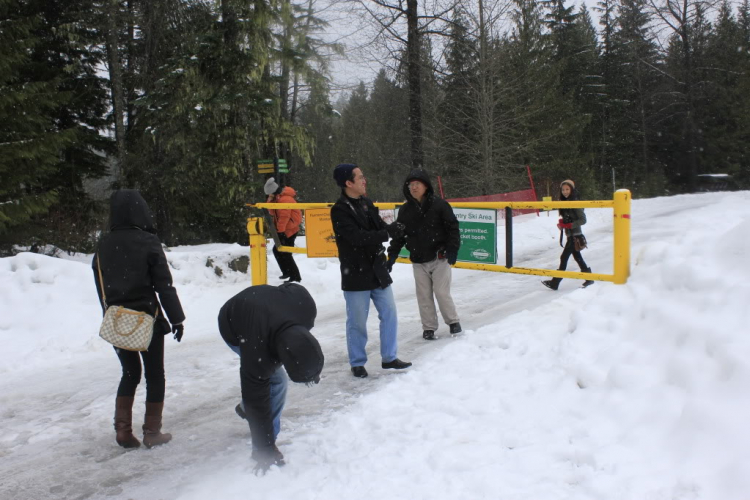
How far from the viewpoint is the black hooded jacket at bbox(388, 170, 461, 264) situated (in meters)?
6.17

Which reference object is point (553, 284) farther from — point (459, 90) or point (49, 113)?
point (49, 113)

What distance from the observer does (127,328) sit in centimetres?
382

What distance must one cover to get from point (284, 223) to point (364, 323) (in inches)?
209

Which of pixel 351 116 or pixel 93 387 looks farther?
Result: pixel 351 116

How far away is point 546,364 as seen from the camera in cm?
447

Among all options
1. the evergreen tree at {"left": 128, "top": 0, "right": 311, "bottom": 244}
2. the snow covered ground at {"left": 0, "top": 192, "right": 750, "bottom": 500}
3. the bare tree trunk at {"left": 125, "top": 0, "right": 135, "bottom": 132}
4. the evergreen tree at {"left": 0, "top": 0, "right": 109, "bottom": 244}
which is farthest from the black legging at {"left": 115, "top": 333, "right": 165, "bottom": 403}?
the bare tree trunk at {"left": 125, "top": 0, "right": 135, "bottom": 132}

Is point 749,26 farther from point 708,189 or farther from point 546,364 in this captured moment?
point 546,364

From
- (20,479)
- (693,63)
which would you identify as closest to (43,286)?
(20,479)

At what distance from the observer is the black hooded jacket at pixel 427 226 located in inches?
243

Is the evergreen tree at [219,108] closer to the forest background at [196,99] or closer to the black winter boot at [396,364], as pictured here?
the forest background at [196,99]

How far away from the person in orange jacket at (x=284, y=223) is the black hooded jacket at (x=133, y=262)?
228 inches

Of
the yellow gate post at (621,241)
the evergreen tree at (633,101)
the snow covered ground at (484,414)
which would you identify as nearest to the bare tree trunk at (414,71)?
the yellow gate post at (621,241)

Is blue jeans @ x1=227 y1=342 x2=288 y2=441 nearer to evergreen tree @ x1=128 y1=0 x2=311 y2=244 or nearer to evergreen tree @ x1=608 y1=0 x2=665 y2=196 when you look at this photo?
evergreen tree @ x1=128 y1=0 x2=311 y2=244

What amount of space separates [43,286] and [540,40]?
30011mm
